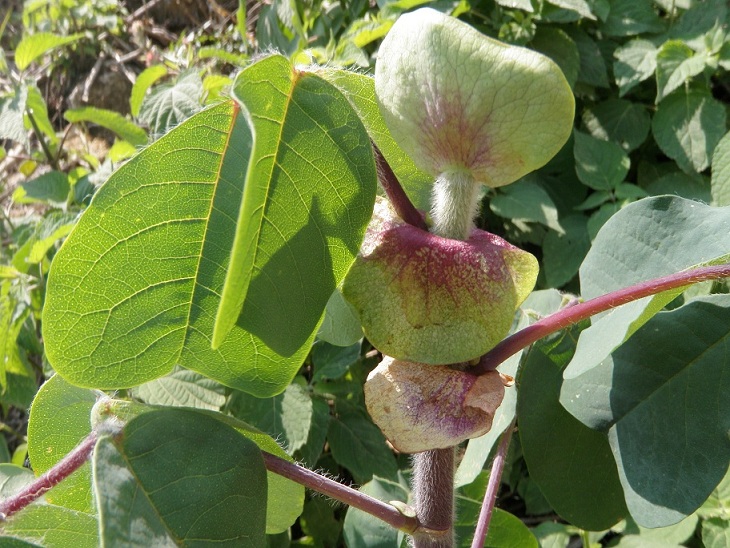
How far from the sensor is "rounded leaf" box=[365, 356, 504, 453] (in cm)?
52

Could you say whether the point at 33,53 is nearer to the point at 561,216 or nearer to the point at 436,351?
the point at 561,216

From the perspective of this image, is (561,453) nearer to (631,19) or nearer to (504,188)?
(504,188)

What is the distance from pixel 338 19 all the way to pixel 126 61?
1141 millimetres

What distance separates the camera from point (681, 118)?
169 centimetres

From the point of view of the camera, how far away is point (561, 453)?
69 cm

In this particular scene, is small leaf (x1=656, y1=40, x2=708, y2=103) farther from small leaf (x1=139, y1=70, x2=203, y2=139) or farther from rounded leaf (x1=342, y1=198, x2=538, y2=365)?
rounded leaf (x1=342, y1=198, x2=538, y2=365)

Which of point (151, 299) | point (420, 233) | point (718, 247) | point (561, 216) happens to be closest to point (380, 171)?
point (420, 233)

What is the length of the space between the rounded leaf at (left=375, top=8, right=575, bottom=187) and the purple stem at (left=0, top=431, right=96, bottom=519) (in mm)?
295

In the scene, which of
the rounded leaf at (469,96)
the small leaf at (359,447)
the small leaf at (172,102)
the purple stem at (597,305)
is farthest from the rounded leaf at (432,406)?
the small leaf at (172,102)

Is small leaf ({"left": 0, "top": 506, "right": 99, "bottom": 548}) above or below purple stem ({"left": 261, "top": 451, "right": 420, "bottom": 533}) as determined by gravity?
above

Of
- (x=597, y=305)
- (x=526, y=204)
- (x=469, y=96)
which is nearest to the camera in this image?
(x=469, y=96)

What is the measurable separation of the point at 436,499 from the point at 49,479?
291 mm

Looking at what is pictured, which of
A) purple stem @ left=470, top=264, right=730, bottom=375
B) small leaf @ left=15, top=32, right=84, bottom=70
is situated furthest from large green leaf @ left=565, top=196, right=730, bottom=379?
small leaf @ left=15, top=32, right=84, bottom=70

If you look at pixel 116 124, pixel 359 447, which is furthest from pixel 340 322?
pixel 116 124
